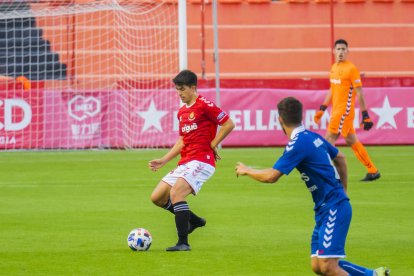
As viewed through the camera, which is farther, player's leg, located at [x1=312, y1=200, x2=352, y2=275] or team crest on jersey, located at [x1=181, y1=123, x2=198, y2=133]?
team crest on jersey, located at [x1=181, y1=123, x2=198, y2=133]

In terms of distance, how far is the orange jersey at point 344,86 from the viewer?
58.8 ft

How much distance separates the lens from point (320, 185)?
320 inches

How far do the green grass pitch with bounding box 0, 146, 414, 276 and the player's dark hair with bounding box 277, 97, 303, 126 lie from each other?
5.71ft

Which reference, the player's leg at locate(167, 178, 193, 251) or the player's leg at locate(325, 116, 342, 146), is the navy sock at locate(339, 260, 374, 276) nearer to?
the player's leg at locate(167, 178, 193, 251)

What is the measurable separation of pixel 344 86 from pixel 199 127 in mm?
7279

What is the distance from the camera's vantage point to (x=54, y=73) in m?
28.3

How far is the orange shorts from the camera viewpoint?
17.8 m

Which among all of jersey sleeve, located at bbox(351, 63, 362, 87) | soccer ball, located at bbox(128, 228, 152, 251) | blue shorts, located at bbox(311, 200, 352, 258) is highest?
jersey sleeve, located at bbox(351, 63, 362, 87)

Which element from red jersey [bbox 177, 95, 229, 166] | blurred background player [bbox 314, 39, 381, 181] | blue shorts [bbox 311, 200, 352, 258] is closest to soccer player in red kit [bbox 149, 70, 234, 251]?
red jersey [bbox 177, 95, 229, 166]

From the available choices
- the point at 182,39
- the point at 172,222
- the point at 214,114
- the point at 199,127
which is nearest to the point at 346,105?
the point at 172,222

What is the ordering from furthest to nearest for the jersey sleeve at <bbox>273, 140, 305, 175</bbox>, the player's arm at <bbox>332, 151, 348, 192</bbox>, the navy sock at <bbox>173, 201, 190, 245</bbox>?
the navy sock at <bbox>173, 201, 190, 245</bbox> → the player's arm at <bbox>332, 151, 348, 192</bbox> → the jersey sleeve at <bbox>273, 140, 305, 175</bbox>

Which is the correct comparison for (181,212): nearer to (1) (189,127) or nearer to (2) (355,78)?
(1) (189,127)

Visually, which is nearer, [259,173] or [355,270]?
[259,173]

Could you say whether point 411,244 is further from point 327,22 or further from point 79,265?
point 327,22
